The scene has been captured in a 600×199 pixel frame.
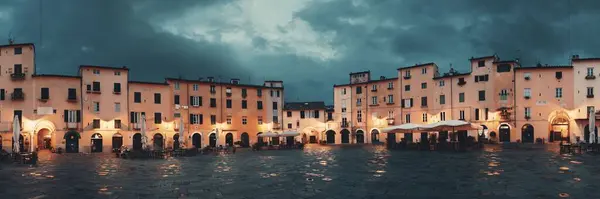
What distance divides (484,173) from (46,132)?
160 feet

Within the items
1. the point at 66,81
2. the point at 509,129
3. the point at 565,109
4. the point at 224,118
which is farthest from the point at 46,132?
the point at 565,109

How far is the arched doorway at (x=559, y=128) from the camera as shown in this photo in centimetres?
5806

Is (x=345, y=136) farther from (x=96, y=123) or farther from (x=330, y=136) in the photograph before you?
(x=96, y=123)

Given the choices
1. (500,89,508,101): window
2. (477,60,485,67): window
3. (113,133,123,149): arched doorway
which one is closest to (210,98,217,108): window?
(113,133,123,149): arched doorway

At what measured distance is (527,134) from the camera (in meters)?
59.9

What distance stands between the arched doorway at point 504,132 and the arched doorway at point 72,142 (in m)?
49.9

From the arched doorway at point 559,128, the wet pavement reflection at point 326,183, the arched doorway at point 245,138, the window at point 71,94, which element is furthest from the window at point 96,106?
the arched doorway at point 559,128

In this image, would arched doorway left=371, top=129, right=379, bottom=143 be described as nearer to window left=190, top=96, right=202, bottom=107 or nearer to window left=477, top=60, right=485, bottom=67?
window left=477, top=60, right=485, bottom=67

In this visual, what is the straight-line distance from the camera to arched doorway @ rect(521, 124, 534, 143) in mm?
59750

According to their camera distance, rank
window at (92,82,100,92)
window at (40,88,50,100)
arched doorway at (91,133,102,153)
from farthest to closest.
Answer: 1. window at (92,82,100,92)
2. arched doorway at (91,133,102,153)
3. window at (40,88,50,100)

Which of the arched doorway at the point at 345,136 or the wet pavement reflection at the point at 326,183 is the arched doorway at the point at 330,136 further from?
the wet pavement reflection at the point at 326,183

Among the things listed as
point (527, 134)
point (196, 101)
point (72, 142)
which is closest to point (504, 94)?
point (527, 134)

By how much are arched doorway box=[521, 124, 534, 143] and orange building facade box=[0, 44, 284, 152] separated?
118 feet

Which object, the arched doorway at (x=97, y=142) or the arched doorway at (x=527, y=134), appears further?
the arched doorway at (x=527, y=134)
